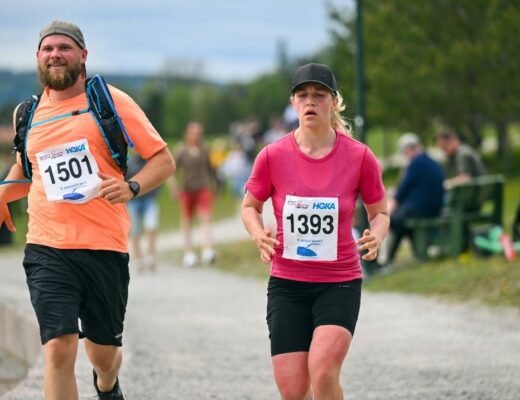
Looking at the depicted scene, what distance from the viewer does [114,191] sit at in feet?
18.6

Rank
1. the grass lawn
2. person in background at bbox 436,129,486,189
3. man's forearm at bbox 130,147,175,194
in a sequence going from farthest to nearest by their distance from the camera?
1. person in background at bbox 436,129,486,189
2. the grass lawn
3. man's forearm at bbox 130,147,175,194

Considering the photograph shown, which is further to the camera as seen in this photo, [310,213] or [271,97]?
[271,97]

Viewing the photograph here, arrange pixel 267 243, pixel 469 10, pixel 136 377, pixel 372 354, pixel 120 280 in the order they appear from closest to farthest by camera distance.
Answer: pixel 267 243
pixel 120 280
pixel 136 377
pixel 372 354
pixel 469 10

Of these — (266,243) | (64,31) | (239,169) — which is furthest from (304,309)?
(239,169)

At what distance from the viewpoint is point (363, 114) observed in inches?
563

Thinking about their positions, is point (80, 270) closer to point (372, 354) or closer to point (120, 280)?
point (120, 280)

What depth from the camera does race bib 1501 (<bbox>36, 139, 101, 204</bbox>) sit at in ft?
19.1

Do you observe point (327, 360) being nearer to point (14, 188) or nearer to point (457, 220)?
point (14, 188)

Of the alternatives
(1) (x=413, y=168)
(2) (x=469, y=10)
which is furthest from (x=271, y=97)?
(1) (x=413, y=168)

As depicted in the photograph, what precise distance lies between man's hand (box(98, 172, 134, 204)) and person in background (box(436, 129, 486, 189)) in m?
10.4

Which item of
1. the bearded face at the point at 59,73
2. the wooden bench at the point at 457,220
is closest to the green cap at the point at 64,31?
the bearded face at the point at 59,73

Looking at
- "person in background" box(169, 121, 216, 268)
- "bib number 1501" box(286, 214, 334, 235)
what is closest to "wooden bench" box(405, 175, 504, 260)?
"person in background" box(169, 121, 216, 268)

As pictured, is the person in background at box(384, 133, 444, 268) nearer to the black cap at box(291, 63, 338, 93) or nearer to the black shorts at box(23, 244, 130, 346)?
the black shorts at box(23, 244, 130, 346)

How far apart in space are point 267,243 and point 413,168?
31.1 ft
